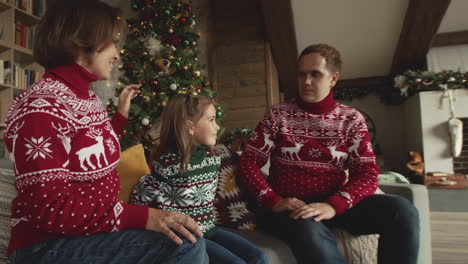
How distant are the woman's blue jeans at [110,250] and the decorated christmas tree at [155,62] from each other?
84.3 inches

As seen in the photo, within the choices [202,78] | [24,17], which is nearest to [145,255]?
[202,78]

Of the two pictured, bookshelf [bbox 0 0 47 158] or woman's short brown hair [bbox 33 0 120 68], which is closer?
woman's short brown hair [bbox 33 0 120 68]

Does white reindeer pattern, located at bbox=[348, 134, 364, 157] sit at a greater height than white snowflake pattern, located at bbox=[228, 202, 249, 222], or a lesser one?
greater

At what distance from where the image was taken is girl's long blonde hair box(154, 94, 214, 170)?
120 centimetres

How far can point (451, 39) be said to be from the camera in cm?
475

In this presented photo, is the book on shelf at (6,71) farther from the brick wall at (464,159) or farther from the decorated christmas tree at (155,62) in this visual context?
the brick wall at (464,159)

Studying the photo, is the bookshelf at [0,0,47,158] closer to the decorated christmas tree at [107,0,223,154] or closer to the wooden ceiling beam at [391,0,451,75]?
the decorated christmas tree at [107,0,223,154]

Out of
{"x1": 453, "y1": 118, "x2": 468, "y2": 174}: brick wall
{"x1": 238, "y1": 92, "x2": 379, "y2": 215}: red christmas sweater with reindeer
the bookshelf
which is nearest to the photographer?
{"x1": 238, "y1": 92, "x2": 379, "y2": 215}: red christmas sweater with reindeer

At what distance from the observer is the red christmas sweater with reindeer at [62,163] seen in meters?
0.64

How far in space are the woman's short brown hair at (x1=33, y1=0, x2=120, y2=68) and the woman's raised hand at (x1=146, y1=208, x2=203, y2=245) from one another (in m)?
0.43

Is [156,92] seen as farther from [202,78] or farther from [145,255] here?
[145,255]

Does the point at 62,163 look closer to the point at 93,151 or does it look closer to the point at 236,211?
the point at 93,151

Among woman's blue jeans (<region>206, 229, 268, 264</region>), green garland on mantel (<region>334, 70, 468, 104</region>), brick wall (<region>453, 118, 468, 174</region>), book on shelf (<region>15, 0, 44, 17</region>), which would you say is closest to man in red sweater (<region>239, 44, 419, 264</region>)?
woman's blue jeans (<region>206, 229, 268, 264</region>)

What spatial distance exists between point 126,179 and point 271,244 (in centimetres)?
64
